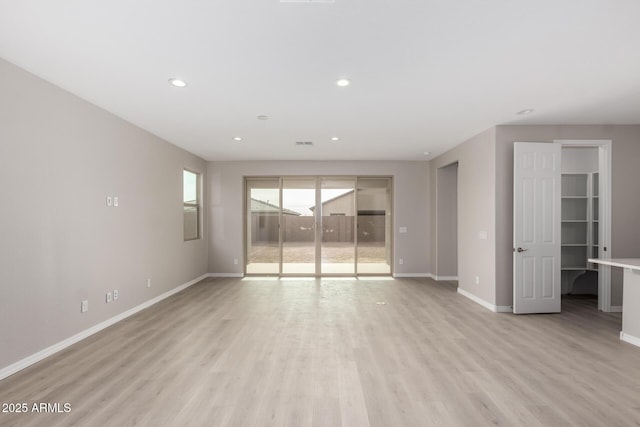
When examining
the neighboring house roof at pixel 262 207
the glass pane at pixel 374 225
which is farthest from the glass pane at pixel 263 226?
the glass pane at pixel 374 225

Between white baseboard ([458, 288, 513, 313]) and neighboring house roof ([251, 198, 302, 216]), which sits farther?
neighboring house roof ([251, 198, 302, 216])

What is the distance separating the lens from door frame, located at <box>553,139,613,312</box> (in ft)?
14.2

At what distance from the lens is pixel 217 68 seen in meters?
2.67

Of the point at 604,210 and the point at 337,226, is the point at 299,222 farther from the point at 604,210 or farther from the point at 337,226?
the point at 604,210

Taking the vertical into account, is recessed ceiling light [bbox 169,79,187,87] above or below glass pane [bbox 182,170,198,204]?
above

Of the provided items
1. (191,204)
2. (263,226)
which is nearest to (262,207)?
(263,226)

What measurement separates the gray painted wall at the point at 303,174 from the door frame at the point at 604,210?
9.64 ft

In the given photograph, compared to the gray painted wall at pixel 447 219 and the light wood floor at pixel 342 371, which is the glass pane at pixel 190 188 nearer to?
the light wood floor at pixel 342 371

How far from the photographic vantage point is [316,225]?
22.8 ft

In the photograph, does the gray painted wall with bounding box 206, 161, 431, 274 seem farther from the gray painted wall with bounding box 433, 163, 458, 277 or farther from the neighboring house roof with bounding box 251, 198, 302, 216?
the gray painted wall with bounding box 433, 163, 458, 277

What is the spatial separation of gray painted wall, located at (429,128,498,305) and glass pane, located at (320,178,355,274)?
2.33 meters

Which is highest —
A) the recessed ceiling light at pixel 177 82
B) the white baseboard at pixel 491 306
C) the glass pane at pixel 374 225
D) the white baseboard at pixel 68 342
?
the recessed ceiling light at pixel 177 82

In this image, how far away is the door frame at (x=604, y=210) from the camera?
4340 mm

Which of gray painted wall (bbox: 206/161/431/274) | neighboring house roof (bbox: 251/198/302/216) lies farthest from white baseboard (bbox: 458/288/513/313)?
neighboring house roof (bbox: 251/198/302/216)
